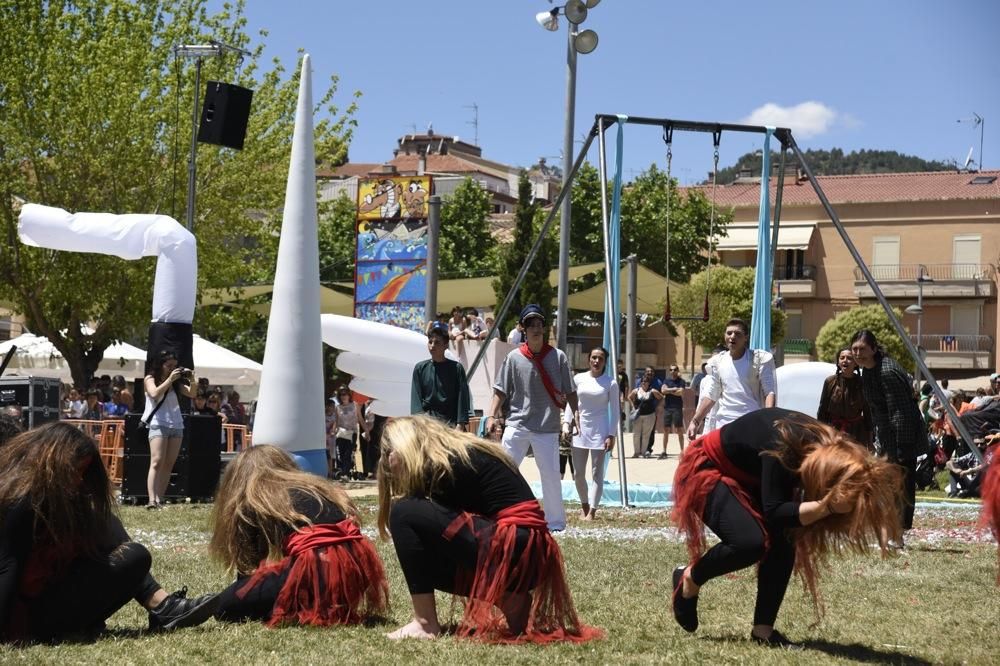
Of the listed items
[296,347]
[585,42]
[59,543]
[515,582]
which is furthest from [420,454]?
[585,42]

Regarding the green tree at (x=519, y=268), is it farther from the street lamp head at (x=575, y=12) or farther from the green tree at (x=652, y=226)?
the street lamp head at (x=575, y=12)

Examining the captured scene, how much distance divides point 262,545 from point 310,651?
840mm

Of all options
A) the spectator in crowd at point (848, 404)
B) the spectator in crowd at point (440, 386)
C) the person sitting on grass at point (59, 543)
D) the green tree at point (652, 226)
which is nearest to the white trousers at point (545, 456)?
the spectator in crowd at point (440, 386)

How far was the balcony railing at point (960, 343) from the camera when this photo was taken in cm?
6850

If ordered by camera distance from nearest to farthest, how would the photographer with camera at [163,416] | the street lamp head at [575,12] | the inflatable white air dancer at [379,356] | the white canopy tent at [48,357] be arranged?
the photographer with camera at [163,416] → the street lamp head at [575,12] → the inflatable white air dancer at [379,356] → the white canopy tent at [48,357]

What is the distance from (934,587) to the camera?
25.9 feet

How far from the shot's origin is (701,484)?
230 inches

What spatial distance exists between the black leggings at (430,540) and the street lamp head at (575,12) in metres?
12.0

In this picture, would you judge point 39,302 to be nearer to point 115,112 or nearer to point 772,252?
point 115,112

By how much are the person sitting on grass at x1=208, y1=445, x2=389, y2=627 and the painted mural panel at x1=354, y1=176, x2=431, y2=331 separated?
55.9 ft

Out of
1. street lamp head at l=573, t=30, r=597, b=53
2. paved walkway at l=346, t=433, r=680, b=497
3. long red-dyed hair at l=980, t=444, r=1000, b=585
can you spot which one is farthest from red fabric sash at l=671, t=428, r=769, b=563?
Result: street lamp head at l=573, t=30, r=597, b=53

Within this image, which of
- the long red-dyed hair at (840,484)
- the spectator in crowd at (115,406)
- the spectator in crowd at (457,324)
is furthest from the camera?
the spectator in crowd at (115,406)

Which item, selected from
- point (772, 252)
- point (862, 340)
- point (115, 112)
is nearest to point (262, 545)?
point (862, 340)

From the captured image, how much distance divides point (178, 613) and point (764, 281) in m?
9.68
